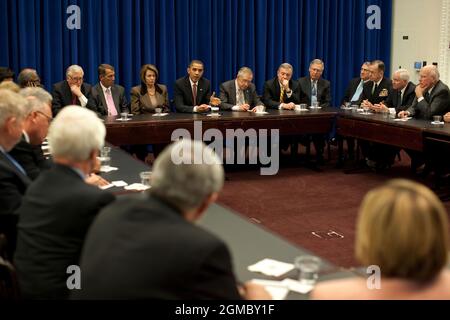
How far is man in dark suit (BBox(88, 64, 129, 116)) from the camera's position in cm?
729

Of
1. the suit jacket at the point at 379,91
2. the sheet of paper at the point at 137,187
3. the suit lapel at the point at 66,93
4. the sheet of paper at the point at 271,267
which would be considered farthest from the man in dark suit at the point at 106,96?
the sheet of paper at the point at 271,267

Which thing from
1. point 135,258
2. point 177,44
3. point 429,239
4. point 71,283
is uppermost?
point 177,44

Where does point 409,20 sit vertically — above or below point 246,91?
above

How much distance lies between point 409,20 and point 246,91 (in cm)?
358

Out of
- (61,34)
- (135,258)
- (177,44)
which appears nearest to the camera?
(135,258)

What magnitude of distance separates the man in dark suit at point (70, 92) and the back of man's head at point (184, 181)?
5.63 meters

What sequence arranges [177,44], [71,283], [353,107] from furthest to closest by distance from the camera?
[177,44] → [353,107] → [71,283]

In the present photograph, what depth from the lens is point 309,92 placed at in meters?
8.38

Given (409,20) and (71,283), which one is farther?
(409,20)

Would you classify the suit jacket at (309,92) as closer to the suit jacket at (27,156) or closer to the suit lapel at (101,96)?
the suit lapel at (101,96)

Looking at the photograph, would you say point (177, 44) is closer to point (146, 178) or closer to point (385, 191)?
point (146, 178)

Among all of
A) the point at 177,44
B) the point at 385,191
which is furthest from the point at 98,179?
the point at 177,44

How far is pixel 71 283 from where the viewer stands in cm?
234

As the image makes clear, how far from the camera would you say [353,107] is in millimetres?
7898
